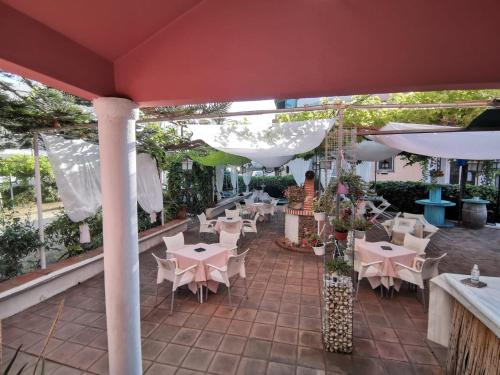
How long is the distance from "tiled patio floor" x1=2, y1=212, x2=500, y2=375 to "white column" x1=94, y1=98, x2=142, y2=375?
0.71m

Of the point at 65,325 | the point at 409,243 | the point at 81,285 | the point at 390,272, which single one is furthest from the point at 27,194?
the point at 409,243

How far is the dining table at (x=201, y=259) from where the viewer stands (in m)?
4.05

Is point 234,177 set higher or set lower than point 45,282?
higher

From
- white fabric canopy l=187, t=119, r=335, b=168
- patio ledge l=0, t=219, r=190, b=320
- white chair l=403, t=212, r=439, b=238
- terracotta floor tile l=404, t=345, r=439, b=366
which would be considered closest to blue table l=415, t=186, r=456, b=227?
white chair l=403, t=212, r=439, b=238

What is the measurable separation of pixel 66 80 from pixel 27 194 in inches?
167

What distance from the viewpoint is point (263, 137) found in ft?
15.3

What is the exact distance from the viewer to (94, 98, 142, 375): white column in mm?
2146

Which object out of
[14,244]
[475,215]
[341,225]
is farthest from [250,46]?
[475,215]

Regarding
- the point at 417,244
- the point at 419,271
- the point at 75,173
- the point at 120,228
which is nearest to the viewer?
the point at 120,228

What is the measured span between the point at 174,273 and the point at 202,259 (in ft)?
1.45

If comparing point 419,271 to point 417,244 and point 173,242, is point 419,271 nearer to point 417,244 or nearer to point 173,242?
point 417,244

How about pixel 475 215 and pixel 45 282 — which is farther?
pixel 475 215

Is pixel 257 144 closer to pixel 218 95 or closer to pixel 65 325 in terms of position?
pixel 218 95

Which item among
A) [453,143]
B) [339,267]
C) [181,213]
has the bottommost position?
[181,213]
